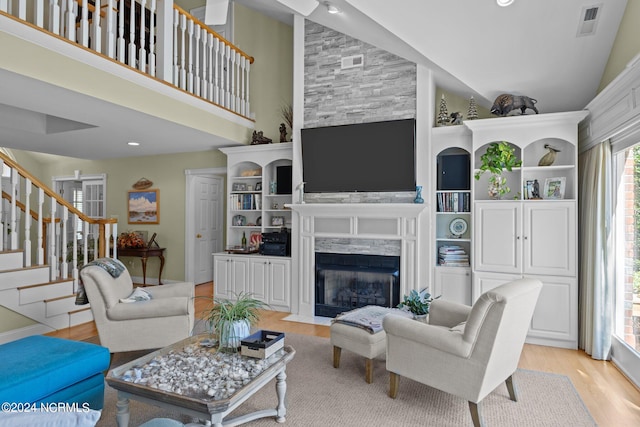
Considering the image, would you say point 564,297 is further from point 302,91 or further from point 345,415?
point 302,91

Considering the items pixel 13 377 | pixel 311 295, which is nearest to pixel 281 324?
pixel 311 295

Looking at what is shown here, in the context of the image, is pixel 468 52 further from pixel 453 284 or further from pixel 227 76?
pixel 227 76

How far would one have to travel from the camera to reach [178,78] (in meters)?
4.55

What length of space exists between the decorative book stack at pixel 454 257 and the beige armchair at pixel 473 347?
181cm

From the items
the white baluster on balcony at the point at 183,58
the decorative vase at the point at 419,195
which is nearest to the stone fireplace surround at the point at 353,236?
the decorative vase at the point at 419,195

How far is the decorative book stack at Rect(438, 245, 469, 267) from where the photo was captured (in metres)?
4.40

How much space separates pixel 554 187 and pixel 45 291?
5.61m

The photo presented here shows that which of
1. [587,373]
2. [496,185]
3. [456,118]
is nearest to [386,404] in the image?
[587,373]

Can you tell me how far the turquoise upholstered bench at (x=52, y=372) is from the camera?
2.00 m

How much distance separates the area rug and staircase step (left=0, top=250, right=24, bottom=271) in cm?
216

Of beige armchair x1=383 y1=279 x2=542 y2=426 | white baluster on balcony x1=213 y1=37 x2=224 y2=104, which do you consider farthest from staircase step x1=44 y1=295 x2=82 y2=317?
beige armchair x1=383 y1=279 x2=542 y2=426

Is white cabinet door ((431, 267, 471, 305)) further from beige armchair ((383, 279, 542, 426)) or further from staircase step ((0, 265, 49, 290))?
staircase step ((0, 265, 49, 290))

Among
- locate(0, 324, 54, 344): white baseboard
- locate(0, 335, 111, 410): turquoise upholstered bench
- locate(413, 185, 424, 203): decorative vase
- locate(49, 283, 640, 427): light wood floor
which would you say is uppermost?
locate(413, 185, 424, 203): decorative vase

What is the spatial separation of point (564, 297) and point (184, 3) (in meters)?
7.19
